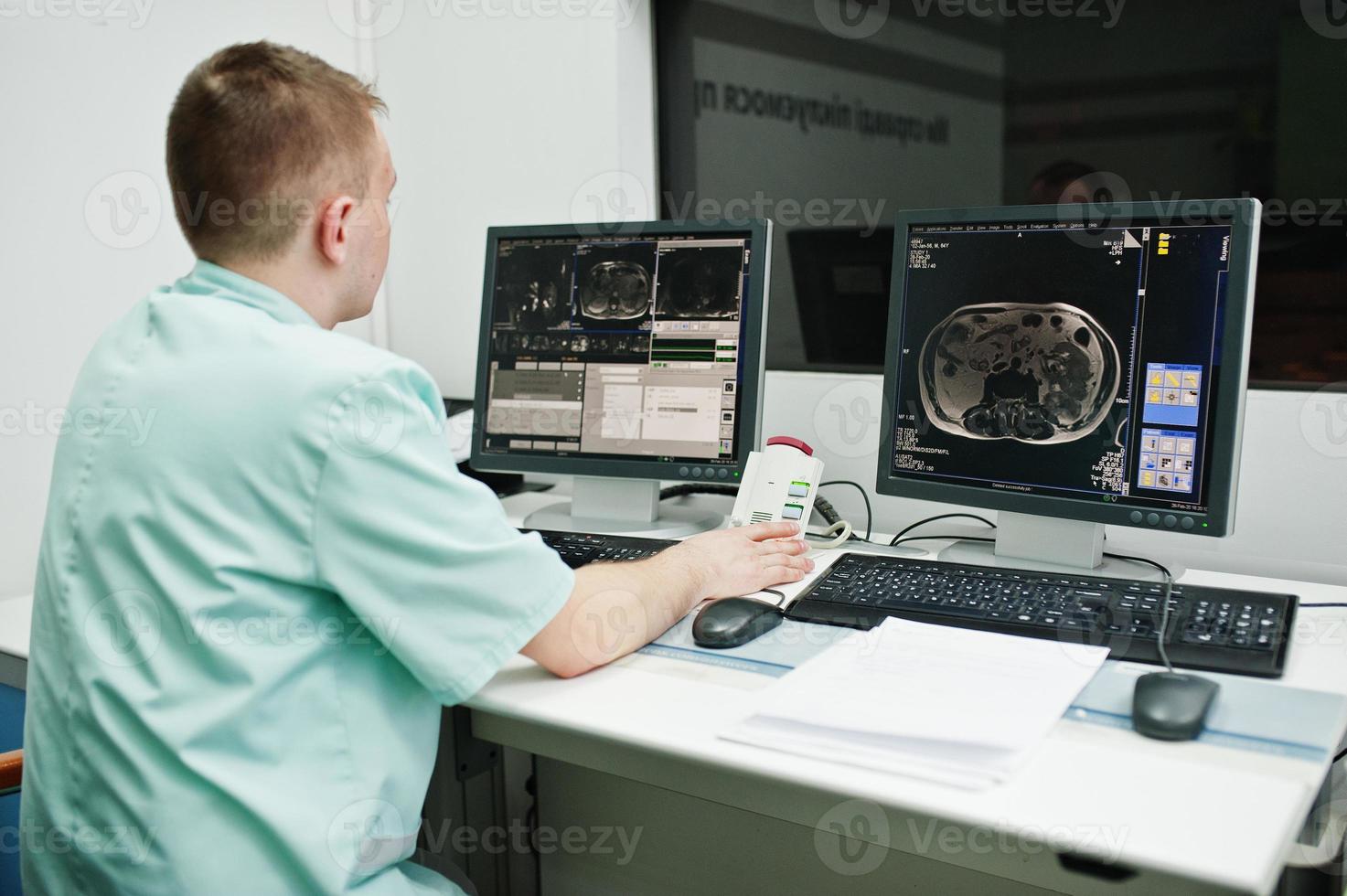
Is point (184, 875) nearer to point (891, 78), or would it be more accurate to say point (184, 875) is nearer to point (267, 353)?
point (267, 353)

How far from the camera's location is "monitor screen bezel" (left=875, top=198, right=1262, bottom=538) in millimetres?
1218

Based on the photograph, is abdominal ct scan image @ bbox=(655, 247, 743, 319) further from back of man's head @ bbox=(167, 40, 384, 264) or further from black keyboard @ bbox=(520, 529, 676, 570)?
back of man's head @ bbox=(167, 40, 384, 264)

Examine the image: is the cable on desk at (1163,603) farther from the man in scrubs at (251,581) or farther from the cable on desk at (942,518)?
the man in scrubs at (251,581)

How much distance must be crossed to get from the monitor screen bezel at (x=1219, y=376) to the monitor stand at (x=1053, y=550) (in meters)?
0.05

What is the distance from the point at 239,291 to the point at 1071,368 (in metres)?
1.00

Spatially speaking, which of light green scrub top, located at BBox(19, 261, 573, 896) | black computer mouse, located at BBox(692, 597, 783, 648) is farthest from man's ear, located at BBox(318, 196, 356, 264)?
black computer mouse, located at BBox(692, 597, 783, 648)

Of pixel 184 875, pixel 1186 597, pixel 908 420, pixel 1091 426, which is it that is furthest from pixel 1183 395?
pixel 184 875

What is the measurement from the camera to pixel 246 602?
35.3 inches

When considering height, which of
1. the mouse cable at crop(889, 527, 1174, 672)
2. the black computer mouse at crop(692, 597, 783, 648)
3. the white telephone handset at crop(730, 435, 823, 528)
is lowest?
the black computer mouse at crop(692, 597, 783, 648)

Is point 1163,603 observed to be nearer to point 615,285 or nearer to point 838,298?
point 615,285

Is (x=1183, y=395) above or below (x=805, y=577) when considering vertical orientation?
above

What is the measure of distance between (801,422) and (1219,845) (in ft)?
4.06

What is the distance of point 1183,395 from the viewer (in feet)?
4.15

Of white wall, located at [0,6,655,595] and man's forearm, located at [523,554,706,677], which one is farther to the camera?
white wall, located at [0,6,655,595]
